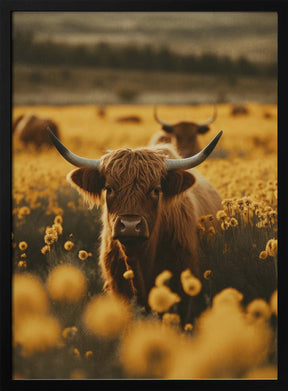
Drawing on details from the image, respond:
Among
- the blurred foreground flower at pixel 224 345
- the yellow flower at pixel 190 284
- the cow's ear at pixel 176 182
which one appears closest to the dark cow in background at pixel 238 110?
the cow's ear at pixel 176 182

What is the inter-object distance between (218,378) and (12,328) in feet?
5.35

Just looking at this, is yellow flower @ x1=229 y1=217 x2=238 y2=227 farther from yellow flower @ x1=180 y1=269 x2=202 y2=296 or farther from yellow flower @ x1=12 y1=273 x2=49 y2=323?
yellow flower @ x1=12 y1=273 x2=49 y2=323

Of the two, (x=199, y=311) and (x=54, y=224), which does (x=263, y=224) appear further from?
(x=54, y=224)

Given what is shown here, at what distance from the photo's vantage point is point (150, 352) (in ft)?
17.1

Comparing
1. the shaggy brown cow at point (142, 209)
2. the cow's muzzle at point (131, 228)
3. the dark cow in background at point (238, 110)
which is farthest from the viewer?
the dark cow in background at point (238, 110)

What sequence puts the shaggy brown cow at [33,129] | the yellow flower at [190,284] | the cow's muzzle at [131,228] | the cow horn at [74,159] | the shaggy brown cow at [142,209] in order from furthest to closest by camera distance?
the shaggy brown cow at [33,129], the yellow flower at [190,284], the cow horn at [74,159], the shaggy brown cow at [142,209], the cow's muzzle at [131,228]

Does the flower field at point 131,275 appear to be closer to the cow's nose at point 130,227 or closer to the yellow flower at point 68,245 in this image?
the yellow flower at point 68,245

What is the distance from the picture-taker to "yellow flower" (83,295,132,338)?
5262mm

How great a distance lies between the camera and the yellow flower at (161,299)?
521 cm

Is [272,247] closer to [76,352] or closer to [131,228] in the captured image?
[131,228]

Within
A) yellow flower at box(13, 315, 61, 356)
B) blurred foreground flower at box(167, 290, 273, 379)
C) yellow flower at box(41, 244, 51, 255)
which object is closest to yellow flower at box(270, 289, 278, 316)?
blurred foreground flower at box(167, 290, 273, 379)

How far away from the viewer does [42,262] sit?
538 cm

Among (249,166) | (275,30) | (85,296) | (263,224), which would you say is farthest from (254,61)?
(85,296)

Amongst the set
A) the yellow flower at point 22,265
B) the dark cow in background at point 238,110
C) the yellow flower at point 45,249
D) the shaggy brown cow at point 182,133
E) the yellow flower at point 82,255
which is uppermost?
the dark cow in background at point 238,110
